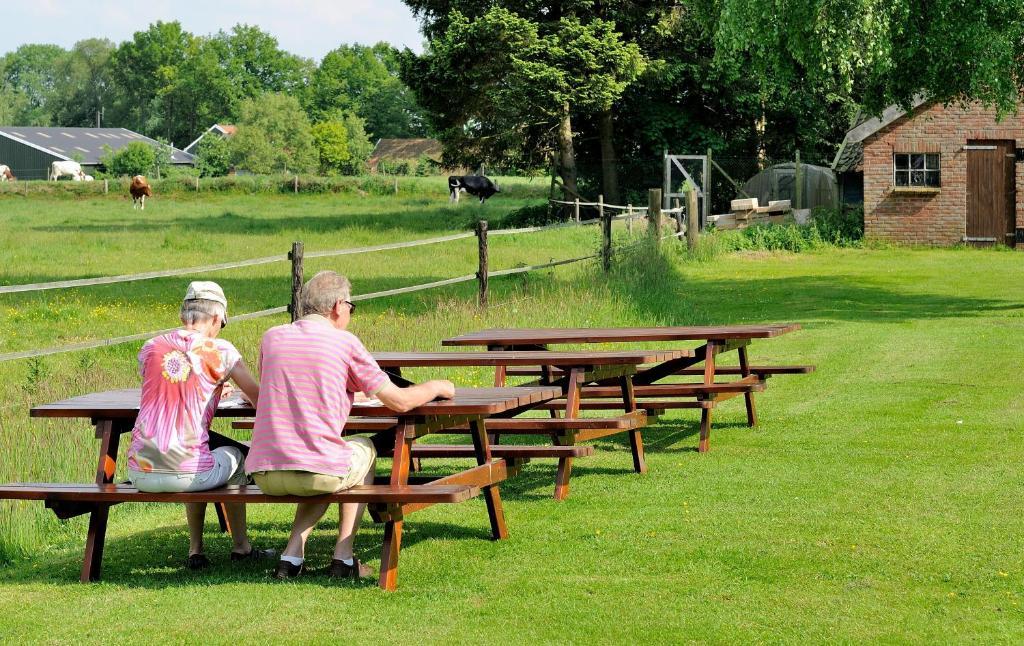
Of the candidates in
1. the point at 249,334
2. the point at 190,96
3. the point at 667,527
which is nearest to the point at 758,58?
the point at 249,334

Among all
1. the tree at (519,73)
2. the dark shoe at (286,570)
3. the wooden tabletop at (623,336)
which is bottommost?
the dark shoe at (286,570)

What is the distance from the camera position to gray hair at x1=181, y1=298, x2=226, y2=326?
581 centimetres

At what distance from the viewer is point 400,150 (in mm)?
112875

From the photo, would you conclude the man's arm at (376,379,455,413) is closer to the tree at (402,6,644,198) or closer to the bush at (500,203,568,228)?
the tree at (402,6,644,198)

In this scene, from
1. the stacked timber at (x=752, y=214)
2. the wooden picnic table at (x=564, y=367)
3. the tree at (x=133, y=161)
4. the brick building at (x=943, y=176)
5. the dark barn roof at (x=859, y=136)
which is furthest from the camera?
the tree at (x=133, y=161)

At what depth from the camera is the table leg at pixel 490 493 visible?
6356 millimetres

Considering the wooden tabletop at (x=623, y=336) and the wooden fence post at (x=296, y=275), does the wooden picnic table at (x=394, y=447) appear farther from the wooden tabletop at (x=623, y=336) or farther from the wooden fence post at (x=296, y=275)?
the wooden fence post at (x=296, y=275)

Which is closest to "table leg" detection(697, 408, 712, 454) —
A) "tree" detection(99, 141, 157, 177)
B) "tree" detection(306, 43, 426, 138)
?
"tree" detection(99, 141, 157, 177)

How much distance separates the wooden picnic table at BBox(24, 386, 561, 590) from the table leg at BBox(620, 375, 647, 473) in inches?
53.7

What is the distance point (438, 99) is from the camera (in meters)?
37.5

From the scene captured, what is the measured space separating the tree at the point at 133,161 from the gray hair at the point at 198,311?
78.6 meters

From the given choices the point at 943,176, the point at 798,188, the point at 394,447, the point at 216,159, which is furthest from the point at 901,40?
the point at 216,159

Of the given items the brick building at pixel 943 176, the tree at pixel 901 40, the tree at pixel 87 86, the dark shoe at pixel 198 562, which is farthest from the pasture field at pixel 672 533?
the tree at pixel 87 86

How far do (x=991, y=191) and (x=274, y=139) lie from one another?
64.7 m
